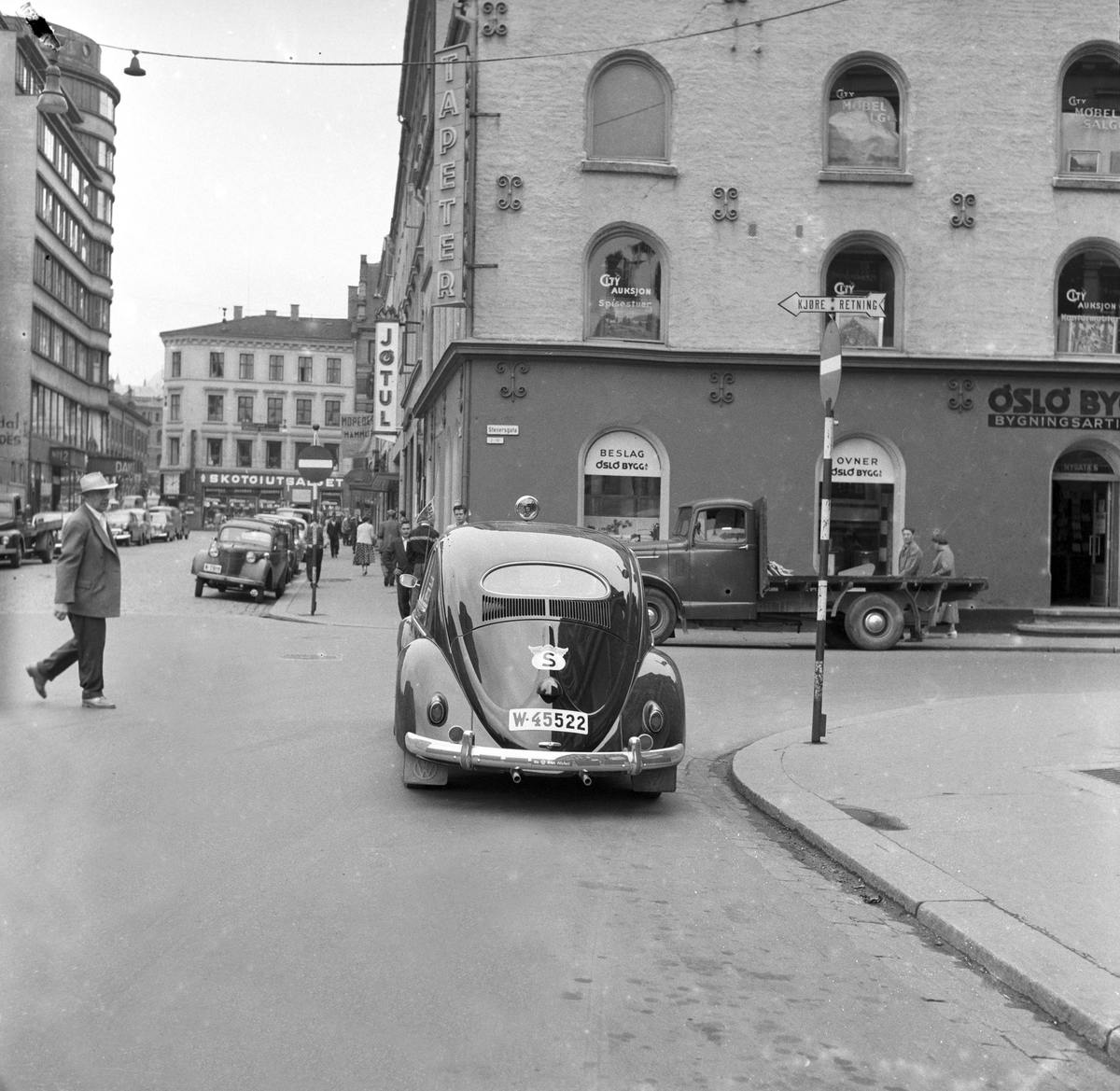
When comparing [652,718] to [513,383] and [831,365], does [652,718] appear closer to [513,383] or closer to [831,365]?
[831,365]

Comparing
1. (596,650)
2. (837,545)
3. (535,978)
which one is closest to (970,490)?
(837,545)

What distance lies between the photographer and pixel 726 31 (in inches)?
979

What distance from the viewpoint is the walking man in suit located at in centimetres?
1055

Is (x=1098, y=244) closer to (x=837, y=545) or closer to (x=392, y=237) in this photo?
(x=837, y=545)

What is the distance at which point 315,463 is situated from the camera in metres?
24.8

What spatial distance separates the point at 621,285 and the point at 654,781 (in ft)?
59.0

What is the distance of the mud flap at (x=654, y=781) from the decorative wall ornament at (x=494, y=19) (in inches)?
775

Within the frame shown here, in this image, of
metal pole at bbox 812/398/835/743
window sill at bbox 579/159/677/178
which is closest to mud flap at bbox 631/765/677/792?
metal pole at bbox 812/398/835/743

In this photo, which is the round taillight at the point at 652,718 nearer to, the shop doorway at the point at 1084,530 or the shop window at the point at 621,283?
the shop window at the point at 621,283

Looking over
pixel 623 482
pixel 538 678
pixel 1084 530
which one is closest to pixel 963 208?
pixel 1084 530

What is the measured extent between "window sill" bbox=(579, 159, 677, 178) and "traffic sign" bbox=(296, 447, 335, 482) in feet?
23.2

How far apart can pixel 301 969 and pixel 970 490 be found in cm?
2220

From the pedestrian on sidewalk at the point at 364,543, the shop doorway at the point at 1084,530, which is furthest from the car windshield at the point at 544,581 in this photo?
the pedestrian on sidewalk at the point at 364,543

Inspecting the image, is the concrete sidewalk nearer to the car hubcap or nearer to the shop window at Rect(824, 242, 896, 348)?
the car hubcap
